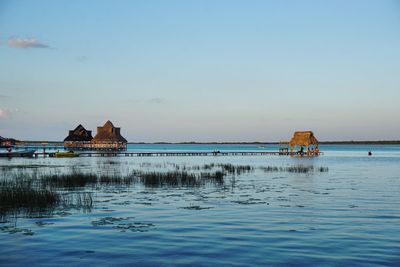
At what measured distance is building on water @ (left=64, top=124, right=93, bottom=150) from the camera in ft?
437

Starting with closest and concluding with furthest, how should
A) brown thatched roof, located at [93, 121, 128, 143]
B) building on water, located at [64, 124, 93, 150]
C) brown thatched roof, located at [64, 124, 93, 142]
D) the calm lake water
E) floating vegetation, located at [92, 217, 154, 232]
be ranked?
the calm lake water < floating vegetation, located at [92, 217, 154, 232] < brown thatched roof, located at [93, 121, 128, 143] < brown thatched roof, located at [64, 124, 93, 142] < building on water, located at [64, 124, 93, 150]

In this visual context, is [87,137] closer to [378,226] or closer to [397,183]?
[397,183]

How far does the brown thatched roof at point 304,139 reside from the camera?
103 m

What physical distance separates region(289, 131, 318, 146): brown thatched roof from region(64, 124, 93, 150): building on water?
200 feet

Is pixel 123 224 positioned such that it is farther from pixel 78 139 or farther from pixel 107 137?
pixel 78 139

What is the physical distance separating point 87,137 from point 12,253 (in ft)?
414

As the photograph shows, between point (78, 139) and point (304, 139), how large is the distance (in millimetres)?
66610

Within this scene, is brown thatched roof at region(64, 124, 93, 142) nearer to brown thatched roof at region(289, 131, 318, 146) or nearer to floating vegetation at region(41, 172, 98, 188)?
brown thatched roof at region(289, 131, 318, 146)

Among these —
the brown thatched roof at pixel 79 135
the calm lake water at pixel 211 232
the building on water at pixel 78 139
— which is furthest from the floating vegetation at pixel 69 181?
the brown thatched roof at pixel 79 135

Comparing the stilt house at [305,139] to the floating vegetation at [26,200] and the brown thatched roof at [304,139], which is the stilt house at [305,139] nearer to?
the brown thatched roof at [304,139]

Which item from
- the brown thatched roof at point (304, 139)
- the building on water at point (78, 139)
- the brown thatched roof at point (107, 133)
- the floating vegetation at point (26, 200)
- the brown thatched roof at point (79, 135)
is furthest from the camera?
the building on water at point (78, 139)

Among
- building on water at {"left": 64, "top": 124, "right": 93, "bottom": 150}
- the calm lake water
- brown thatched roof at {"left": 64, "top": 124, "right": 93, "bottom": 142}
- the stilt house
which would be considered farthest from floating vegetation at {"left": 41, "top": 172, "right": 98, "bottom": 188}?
brown thatched roof at {"left": 64, "top": 124, "right": 93, "bottom": 142}

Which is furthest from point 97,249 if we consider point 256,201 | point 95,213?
point 256,201

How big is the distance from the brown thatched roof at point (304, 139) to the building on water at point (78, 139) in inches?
2397
